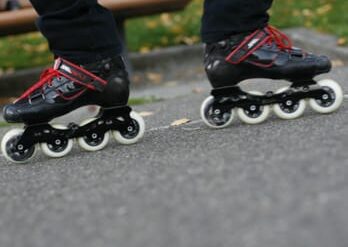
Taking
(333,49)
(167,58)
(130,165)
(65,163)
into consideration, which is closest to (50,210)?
(130,165)

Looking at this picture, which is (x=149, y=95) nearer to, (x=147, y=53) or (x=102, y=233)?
(x=147, y=53)

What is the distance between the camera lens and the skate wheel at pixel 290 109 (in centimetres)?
268

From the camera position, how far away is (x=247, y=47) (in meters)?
2.66

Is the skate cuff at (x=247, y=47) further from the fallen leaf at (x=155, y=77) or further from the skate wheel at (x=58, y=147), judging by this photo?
the fallen leaf at (x=155, y=77)

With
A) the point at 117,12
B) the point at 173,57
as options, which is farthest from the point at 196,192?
the point at 173,57

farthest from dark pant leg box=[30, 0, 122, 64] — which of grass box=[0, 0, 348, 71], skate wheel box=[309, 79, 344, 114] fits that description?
grass box=[0, 0, 348, 71]

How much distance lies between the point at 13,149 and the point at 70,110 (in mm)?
269

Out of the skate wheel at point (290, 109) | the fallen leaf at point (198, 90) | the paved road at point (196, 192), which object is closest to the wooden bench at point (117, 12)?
the fallen leaf at point (198, 90)

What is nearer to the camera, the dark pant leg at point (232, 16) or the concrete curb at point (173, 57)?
the dark pant leg at point (232, 16)

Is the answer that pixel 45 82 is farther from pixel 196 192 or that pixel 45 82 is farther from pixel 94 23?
pixel 196 192

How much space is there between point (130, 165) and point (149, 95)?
2.67 meters

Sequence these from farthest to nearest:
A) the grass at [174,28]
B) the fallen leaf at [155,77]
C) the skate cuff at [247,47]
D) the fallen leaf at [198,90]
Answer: the grass at [174,28], the fallen leaf at [155,77], the fallen leaf at [198,90], the skate cuff at [247,47]

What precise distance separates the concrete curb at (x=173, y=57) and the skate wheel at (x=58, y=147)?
2.92 meters

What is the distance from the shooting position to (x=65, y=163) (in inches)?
99.0
